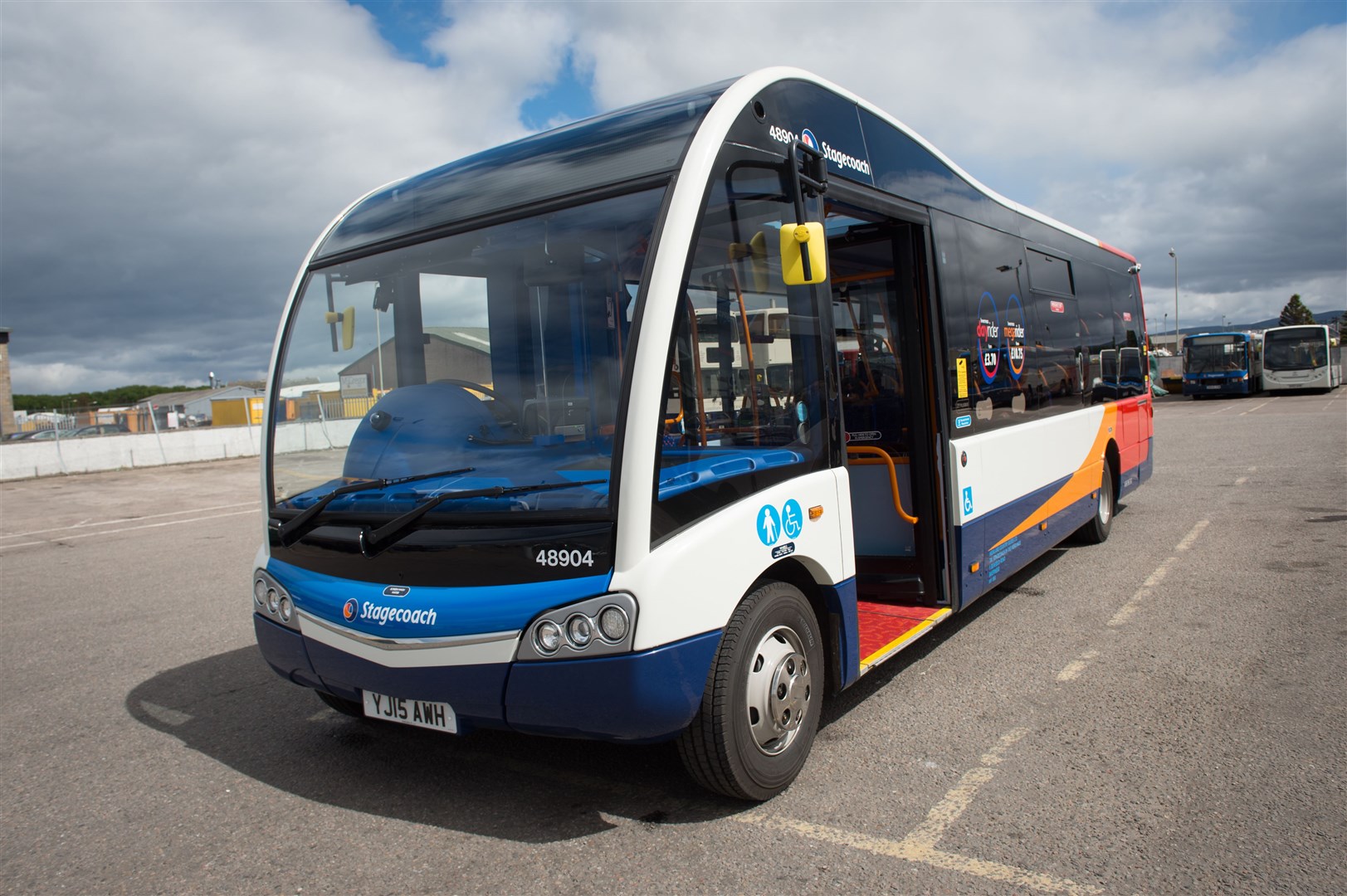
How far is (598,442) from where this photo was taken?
3.32 metres

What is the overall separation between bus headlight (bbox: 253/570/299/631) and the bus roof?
1.53 meters

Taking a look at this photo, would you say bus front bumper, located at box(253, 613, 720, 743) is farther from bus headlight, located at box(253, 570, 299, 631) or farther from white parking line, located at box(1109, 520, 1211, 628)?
white parking line, located at box(1109, 520, 1211, 628)

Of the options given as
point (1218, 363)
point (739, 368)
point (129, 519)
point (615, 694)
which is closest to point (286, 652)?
point (615, 694)

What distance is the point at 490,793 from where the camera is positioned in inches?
146

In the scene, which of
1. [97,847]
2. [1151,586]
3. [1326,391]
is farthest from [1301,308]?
[97,847]

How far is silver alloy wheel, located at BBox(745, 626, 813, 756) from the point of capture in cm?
345

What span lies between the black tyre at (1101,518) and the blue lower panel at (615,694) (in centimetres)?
607

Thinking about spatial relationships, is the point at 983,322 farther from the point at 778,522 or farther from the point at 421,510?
the point at 421,510

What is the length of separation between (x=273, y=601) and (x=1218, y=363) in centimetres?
4048

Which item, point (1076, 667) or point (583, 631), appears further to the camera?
point (1076, 667)

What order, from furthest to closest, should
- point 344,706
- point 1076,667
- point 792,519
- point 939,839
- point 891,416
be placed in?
point 891,416, point 1076,667, point 344,706, point 792,519, point 939,839

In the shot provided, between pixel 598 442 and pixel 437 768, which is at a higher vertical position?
pixel 598 442

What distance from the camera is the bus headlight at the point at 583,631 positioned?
2.99m

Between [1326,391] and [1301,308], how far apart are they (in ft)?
231
